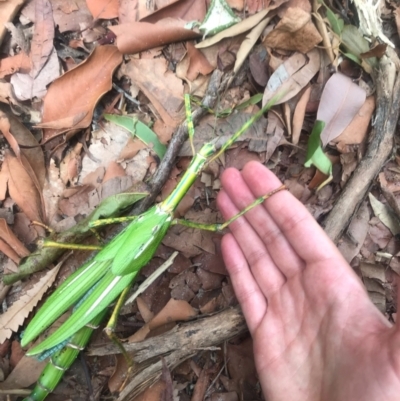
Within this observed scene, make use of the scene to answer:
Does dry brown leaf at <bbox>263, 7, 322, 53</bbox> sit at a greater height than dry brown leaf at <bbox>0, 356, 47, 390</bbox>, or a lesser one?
greater

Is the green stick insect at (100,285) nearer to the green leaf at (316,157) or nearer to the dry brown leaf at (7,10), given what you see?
the green leaf at (316,157)

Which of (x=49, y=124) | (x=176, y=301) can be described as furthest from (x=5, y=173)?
(x=176, y=301)

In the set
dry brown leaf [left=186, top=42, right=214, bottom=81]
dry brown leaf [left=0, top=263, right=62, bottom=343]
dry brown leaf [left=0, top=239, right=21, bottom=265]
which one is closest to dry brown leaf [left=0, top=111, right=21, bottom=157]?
dry brown leaf [left=0, top=239, right=21, bottom=265]

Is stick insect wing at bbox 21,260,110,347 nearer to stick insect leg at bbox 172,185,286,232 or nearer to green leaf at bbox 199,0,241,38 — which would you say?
stick insect leg at bbox 172,185,286,232

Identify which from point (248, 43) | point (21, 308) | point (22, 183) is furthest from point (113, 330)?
point (248, 43)

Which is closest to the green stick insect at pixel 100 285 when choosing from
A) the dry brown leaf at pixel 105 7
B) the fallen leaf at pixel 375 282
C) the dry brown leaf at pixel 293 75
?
the dry brown leaf at pixel 293 75

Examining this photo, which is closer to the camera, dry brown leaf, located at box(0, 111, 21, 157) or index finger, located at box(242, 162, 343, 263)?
index finger, located at box(242, 162, 343, 263)

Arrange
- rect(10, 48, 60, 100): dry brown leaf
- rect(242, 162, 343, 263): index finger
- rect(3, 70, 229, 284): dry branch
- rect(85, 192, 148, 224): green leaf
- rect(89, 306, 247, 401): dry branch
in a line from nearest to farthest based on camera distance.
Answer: rect(242, 162, 343, 263): index finger < rect(89, 306, 247, 401): dry branch < rect(85, 192, 148, 224): green leaf < rect(3, 70, 229, 284): dry branch < rect(10, 48, 60, 100): dry brown leaf
